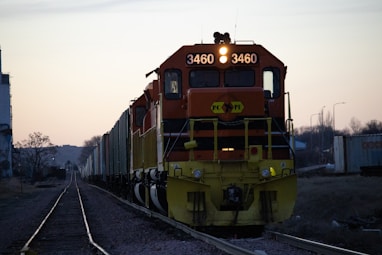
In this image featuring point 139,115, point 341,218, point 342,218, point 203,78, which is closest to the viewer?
point 203,78

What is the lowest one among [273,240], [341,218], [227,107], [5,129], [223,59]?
[341,218]

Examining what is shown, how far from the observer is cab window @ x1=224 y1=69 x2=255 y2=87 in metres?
13.6

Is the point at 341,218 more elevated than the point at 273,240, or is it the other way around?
the point at 273,240

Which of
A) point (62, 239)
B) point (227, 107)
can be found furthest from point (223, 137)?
point (62, 239)

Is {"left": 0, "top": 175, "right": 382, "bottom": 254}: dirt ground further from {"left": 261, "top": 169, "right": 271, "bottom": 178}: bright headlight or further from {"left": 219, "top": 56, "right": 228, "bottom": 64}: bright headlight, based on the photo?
{"left": 219, "top": 56, "right": 228, "bottom": 64}: bright headlight

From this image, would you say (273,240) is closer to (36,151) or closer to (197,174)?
(197,174)

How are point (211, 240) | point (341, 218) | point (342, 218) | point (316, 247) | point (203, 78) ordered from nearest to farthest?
1. point (316, 247)
2. point (211, 240)
3. point (203, 78)
4. point (342, 218)
5. point (341, 218)

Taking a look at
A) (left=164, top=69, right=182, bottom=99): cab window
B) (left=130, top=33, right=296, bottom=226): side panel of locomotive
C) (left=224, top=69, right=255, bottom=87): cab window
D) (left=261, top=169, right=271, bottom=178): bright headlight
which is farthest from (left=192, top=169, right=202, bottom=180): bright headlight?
(left=224, top=69, right=255, bottom=87): cab window

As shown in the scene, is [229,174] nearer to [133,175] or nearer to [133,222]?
[133,222]

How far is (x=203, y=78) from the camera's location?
1366 cm

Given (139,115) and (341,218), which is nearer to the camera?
(139,115)

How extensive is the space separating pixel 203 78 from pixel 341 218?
32.9 ft

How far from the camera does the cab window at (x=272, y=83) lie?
1382 cm

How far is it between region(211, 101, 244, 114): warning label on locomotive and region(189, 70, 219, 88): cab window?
1.80ft
